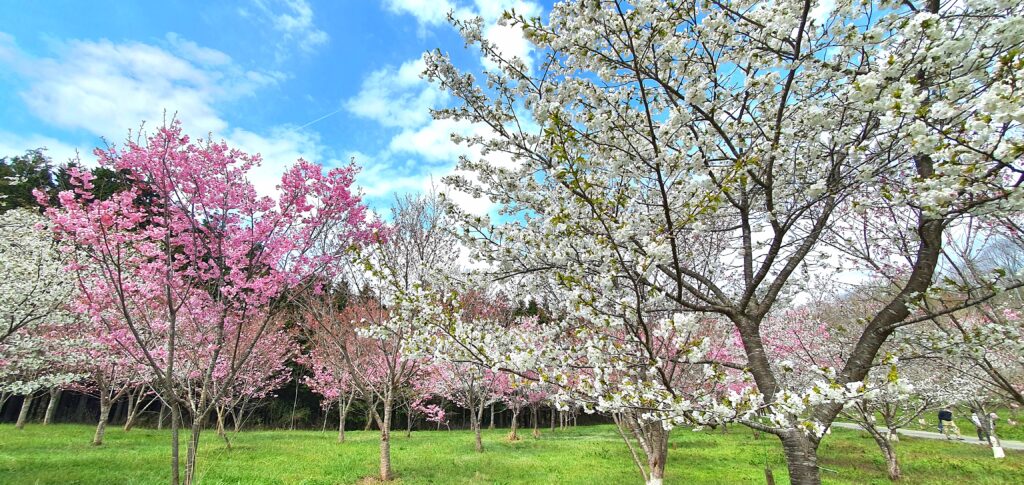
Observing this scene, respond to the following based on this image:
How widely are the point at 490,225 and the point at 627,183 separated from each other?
1247 millimetres

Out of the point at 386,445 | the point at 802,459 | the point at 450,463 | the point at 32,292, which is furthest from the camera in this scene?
the point at 450,463

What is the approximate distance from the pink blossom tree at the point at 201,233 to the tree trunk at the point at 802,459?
183 inches

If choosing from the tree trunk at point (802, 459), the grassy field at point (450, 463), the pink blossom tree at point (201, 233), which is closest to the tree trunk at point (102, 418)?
the grassy field at point (450, 463)

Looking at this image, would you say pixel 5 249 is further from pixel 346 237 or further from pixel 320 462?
pixel 346 237

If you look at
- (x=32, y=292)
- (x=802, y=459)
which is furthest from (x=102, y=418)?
(x=802, y=459)

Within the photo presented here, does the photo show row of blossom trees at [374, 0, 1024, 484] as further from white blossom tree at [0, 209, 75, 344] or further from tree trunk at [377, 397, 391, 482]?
white blossom tree at [0, 209, 75, 344]

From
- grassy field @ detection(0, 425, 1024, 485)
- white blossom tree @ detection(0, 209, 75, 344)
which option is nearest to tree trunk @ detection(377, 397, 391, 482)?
grassy field @ detection(0, 425, 1024, 485)

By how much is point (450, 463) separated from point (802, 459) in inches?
475

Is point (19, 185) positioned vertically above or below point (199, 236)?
above

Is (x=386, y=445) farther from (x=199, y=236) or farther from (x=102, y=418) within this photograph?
(x=102, y=418)

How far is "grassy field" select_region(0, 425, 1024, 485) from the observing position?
10.3 meters

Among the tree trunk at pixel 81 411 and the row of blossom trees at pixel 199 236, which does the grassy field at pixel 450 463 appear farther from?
the tree trunk at pixel 81 411

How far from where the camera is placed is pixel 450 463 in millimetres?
13227

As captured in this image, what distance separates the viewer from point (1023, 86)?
204cm
